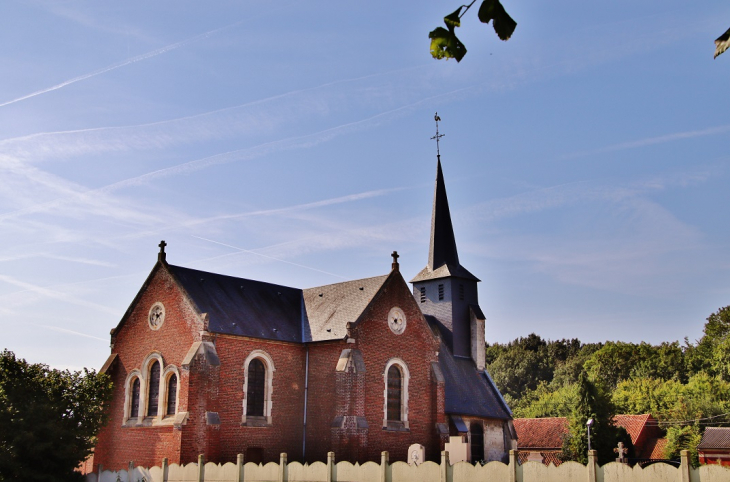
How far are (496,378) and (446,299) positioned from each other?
171ft

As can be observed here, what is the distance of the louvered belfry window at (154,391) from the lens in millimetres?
32500

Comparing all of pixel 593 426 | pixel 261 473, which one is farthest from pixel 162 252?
pixel 593 426

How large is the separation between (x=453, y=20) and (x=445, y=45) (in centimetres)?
18

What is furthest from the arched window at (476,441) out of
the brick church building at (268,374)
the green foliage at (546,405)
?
the green foliage at (546,405)

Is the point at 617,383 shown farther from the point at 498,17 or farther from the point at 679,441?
the point at 498,17

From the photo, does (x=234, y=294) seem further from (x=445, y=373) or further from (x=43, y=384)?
(x=445, y=373)

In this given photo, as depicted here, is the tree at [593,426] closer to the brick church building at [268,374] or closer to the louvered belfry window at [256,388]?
the brick church building at [268,374]

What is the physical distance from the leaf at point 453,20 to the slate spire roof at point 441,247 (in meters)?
39.1

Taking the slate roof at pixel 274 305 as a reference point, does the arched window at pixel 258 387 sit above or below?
below

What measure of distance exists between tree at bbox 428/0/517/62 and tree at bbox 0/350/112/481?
2528 centimetres

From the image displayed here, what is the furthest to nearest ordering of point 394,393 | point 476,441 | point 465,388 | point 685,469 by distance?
point 465,388
point 476,441
point 394,393
point 685,469

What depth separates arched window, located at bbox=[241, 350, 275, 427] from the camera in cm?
3186

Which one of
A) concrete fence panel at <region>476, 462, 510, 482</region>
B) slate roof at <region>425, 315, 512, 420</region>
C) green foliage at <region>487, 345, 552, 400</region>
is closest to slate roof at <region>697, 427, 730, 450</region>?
slate roof at <region>425, 315, 512, 420</region>

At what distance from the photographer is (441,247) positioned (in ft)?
148
